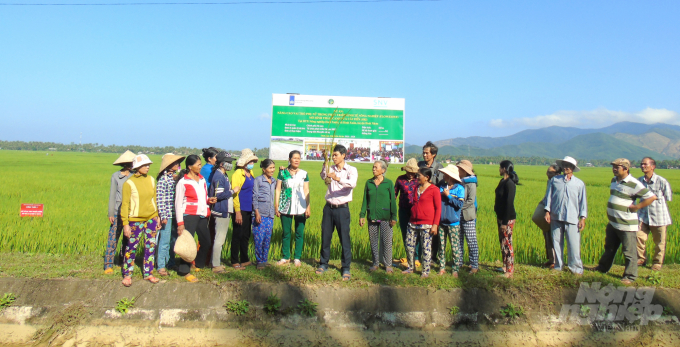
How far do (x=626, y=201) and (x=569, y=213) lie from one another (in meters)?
0.71

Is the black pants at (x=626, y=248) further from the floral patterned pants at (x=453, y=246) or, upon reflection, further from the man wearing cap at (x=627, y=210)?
the floral patterned pants at (x=453, y=246)

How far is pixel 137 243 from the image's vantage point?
14.3 ft

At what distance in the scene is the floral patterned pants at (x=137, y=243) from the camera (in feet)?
14.0

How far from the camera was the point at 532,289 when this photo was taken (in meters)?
4.44

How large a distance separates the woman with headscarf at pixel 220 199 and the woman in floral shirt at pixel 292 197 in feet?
1.93

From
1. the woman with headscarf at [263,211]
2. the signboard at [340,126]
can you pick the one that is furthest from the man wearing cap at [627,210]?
the signboard at [340,126]

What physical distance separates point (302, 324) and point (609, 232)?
13.3 feet

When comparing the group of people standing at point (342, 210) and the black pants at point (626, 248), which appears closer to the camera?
the group of people standing at point (342, 210)

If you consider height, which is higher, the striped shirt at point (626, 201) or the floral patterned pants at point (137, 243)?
the striped shirt at point (626, 201)

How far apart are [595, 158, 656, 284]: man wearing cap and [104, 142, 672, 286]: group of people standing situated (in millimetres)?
12

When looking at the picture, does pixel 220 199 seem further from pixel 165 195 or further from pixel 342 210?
pixel 342 210

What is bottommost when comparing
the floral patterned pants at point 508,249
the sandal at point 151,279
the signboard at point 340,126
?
the sandal at point 151,279

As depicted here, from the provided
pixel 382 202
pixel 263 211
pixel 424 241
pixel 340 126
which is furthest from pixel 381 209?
pixel 340 126

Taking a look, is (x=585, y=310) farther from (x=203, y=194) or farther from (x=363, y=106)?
(x=363, y=106)
